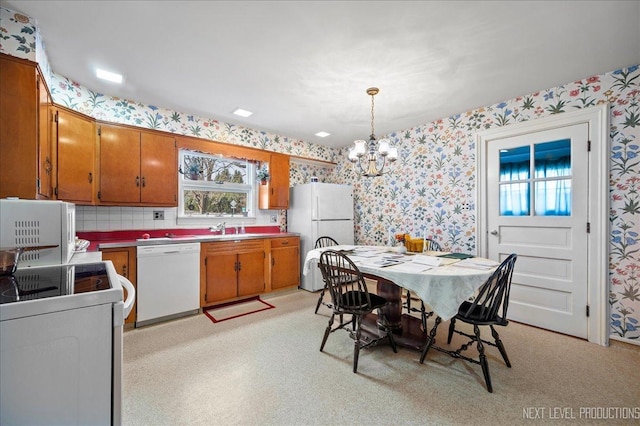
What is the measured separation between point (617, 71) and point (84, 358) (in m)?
4.27

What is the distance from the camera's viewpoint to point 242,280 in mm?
3502

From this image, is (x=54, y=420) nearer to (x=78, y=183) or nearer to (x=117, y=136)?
(x=78, y=183)

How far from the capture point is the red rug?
307 cm

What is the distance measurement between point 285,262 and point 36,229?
9.21 feet

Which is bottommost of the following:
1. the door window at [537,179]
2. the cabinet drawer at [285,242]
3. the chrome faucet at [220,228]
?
the cabinet drawer at [285,242]

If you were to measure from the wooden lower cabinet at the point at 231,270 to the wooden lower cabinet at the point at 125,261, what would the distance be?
2.22 feet

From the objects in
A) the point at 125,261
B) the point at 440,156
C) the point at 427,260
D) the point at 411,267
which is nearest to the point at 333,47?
the point at 411,267

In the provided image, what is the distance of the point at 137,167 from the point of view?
2965mm

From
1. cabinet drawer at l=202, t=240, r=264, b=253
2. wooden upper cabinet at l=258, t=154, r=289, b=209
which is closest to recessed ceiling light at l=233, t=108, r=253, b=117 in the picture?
wooden upper cabinet at l=258, t=154, r=289, b=209

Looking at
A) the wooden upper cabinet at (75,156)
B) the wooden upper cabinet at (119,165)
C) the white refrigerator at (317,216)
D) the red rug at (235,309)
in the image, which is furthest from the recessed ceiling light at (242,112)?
the red rug at (235,309)

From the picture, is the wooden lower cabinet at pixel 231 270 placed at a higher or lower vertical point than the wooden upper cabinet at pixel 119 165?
lower

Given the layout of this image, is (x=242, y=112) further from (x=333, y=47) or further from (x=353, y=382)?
(x=353, y=382)

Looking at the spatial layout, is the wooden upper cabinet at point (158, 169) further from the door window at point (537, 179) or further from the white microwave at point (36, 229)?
the door window at point (537, 179)

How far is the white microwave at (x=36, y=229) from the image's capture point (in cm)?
140
